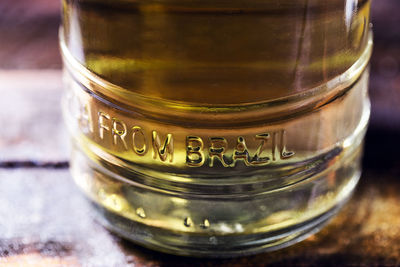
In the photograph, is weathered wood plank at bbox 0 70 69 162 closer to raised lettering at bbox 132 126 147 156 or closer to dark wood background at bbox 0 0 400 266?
dark wood background at bbox 0 0 400 266

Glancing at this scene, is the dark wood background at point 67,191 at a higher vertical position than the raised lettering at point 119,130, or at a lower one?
lower

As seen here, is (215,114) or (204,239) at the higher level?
(215,114)

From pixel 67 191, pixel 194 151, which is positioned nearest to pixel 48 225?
pixel 67 191

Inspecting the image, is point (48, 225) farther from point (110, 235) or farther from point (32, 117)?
point (32, 117)

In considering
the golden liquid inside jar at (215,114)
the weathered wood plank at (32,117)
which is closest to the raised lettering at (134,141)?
the golden liquid inside jar at (215,114)

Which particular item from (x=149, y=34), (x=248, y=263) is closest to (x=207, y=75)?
(x=149, y=34)

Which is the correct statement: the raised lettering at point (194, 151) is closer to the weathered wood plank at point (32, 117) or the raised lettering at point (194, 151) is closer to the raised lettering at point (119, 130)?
the raised lettering at point (119, 130)
